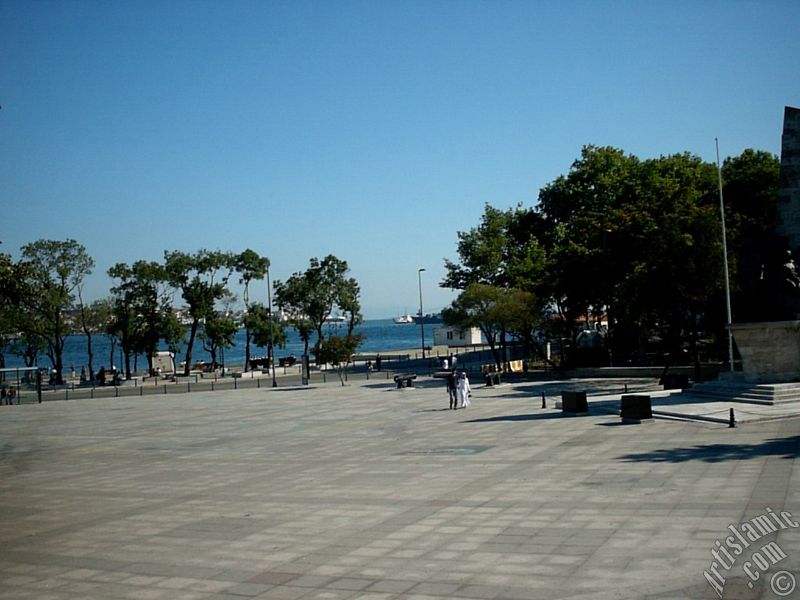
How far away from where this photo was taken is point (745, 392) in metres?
26.6

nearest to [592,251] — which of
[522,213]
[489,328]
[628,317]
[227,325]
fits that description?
[628,317]

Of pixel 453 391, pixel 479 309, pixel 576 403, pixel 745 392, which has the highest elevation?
pixel 479 309

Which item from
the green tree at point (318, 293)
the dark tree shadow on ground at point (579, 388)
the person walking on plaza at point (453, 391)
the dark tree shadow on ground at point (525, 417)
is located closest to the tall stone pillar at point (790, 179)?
the dark tree shadow on ground at point (579, 388)

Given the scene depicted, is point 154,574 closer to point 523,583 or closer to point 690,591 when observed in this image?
point 523,583

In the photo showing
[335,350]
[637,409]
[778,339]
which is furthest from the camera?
[335,350]

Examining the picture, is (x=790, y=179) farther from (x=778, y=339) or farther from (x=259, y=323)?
(x=259, y=323)

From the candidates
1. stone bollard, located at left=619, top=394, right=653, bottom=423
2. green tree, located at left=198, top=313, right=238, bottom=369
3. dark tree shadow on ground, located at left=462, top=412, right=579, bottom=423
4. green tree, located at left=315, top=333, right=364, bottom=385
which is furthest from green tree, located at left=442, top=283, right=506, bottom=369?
green tree, located at left=198, top=313, right=238, bottom=369

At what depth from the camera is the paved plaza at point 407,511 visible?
9781 mm

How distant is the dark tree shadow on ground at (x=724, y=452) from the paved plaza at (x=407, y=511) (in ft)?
0.21

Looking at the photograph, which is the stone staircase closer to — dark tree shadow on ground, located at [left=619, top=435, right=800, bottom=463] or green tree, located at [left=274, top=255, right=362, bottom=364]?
dark tree shadow on ground, located at [left=619, top=435, right=800, bottom=463]

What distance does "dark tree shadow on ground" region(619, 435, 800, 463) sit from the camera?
54.6 feet

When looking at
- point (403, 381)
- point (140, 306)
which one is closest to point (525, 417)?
point (403, 381)

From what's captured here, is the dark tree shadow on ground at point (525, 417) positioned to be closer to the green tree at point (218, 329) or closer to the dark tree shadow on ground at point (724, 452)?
the dark tree shadow on ground at point (724, 452)

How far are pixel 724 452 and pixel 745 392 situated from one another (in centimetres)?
1033
